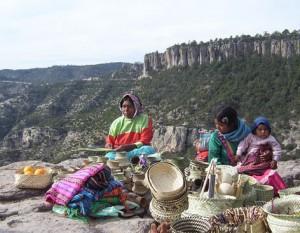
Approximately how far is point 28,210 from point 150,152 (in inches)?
72.5

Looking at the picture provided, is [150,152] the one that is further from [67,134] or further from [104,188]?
[67,134]

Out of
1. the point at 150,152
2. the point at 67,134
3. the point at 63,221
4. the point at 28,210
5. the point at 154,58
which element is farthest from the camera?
the point at 154,58

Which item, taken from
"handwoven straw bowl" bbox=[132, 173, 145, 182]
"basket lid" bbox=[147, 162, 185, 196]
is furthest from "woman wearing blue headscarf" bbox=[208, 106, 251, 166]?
"basket lid" bbox=[147, 162, 185, 196]

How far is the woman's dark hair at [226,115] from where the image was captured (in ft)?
19.6

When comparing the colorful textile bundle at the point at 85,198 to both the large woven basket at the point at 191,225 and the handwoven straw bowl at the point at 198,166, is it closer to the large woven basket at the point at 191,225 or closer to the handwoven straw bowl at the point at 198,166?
the handwoven straw bowl at the point at 198,166

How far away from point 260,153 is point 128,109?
2174mm

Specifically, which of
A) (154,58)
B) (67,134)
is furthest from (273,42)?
(67,134)

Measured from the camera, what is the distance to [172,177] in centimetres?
464

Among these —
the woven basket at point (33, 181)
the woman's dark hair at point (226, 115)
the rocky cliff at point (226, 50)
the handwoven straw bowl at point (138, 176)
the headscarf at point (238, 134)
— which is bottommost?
the woven basket at point (33, 181)

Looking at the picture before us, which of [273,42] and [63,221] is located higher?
[273,42]

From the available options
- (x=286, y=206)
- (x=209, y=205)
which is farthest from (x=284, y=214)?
(x=209, y=205)

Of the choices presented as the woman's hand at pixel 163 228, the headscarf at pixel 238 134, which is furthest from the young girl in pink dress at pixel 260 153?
the woman's hand at pixel 163 228

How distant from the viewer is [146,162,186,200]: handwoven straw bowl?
441cm

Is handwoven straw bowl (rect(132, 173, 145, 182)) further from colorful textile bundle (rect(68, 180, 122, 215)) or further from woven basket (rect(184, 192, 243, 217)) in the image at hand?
woven basket (rect(184, 192, 243, 217))
